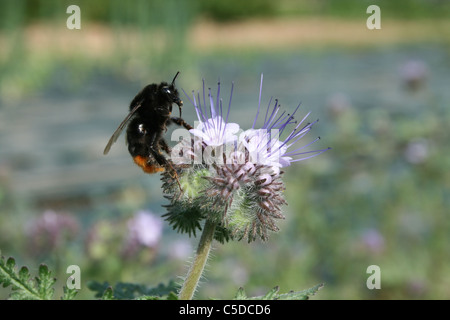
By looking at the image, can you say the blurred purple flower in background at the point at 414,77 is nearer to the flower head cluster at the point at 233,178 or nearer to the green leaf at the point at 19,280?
the flower head cluster at the point at 233,178

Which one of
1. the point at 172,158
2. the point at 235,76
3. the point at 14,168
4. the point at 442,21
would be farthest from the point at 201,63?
the point at 442,21

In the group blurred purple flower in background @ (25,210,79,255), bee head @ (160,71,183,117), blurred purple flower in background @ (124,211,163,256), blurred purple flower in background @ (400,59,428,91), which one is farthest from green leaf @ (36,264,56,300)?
blurred purple flower in background @ (400,59,428,91)

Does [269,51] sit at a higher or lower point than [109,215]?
higher

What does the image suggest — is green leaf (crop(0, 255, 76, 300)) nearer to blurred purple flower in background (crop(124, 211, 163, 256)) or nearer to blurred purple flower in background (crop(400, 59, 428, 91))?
blurred purple flower in background (crop(124, 211, 163, 256))

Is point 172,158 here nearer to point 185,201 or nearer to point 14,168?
point 185,201

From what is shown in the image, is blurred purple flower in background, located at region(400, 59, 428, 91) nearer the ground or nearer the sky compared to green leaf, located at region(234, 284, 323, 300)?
nearer the sky

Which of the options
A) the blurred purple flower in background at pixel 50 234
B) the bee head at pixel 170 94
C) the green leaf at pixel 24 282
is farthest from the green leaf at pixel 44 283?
the blurred purple flower in background at pixel 50 234
